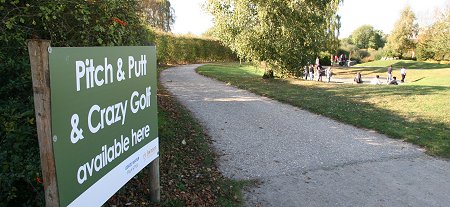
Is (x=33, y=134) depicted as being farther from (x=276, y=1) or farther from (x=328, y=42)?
(x=328, y=42)

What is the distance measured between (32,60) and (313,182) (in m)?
4.25

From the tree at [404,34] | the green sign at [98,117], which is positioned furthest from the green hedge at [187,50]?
the green sign at [98,117]

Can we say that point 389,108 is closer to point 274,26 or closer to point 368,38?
point 274,26

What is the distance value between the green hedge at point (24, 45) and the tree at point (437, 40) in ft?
144

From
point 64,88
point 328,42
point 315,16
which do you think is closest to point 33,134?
point 64,88

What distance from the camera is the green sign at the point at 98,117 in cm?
205

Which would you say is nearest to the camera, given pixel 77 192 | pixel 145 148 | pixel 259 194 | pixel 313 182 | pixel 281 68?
pixel 77 192

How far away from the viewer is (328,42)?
19172 millimetres

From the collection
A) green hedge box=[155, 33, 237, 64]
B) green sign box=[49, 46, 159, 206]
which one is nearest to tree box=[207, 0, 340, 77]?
green hedge box=[155, 33, 237, 64]

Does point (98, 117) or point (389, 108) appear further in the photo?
point (389, 108)

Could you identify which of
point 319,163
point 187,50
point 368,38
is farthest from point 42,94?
point 368,38

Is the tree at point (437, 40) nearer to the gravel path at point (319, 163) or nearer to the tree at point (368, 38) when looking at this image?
the tree at point (368, 38)

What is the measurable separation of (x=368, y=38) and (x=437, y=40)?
135 feet

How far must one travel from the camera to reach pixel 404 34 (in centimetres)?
4872
